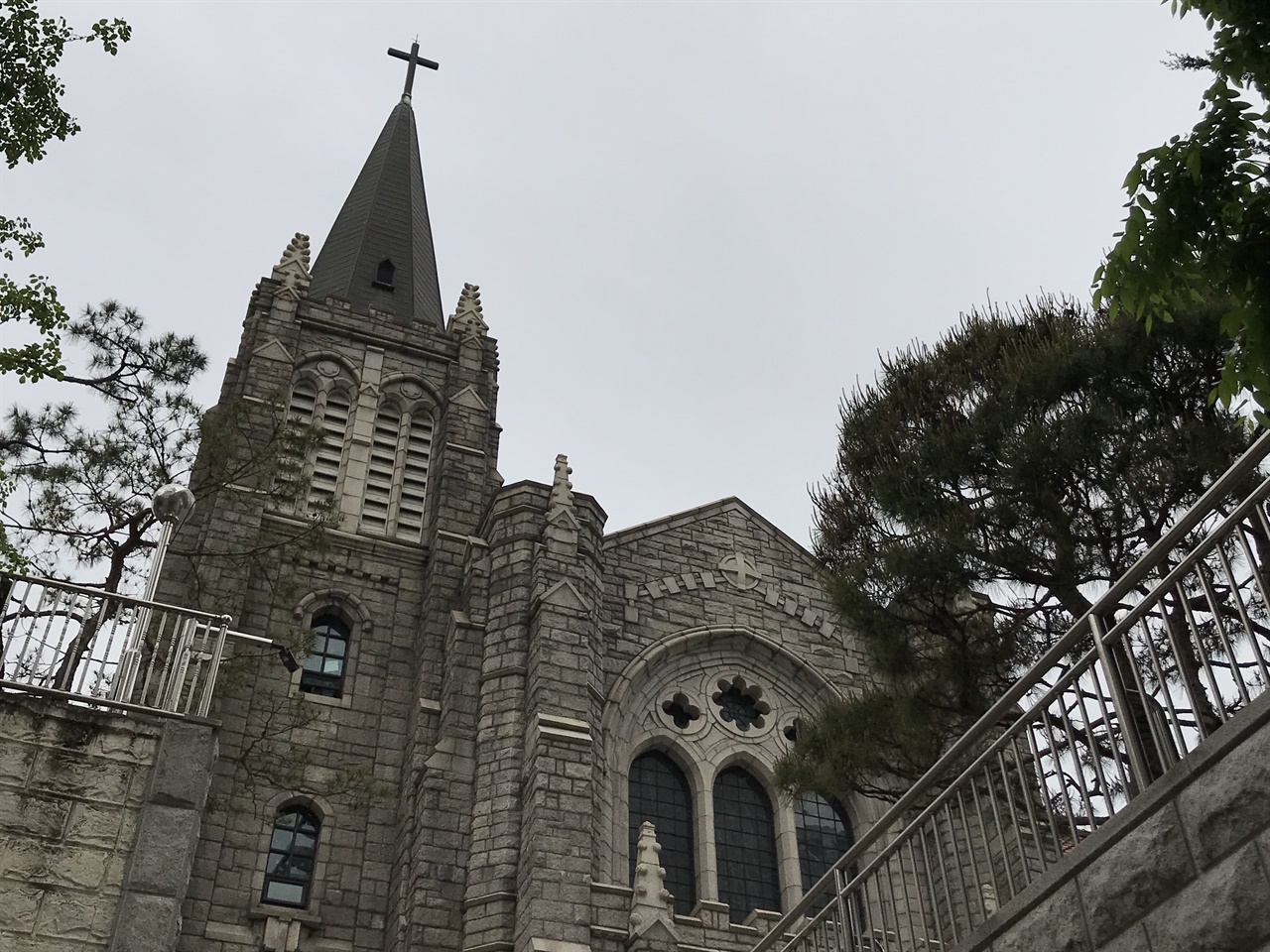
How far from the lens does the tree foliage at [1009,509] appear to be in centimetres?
1162

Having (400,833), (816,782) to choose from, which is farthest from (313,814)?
(816,782)

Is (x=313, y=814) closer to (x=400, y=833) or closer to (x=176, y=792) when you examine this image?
(x=400, y=833)

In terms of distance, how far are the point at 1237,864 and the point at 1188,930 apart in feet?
1.25

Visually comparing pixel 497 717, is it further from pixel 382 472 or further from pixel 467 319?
pixel 467 319

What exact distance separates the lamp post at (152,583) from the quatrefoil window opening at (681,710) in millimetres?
10569

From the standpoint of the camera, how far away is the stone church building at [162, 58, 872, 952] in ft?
53.5

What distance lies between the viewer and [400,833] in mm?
18328

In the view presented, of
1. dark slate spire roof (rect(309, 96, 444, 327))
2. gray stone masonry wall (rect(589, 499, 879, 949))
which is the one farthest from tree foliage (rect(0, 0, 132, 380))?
dark slate spire roof (rect(309, 96, 444, 327))

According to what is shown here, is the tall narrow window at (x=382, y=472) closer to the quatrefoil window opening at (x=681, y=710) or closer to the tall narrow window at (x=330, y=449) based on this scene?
the tall narrow window at (x=330, y=449)

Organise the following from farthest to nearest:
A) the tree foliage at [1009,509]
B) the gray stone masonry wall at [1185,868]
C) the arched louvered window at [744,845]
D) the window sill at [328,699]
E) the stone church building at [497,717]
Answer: the window sill at [328,699] → the arched louvered window at [744,845] → the stone church building at [497,717] → the tree foliage at [1009,509] → the gray stone masonry wall at [1185,868]

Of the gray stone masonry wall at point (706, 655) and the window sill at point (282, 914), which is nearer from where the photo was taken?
the window sill at point (282, 914)

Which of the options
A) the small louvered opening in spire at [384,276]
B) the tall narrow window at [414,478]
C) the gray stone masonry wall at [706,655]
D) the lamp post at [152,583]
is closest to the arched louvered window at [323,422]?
the tall narrow window at [414,478]

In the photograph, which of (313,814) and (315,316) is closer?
(313,814)

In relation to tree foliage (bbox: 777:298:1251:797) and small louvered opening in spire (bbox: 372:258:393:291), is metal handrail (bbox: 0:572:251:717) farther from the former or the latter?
small louvered opening in spire (bbox: 372:258:393:291)
